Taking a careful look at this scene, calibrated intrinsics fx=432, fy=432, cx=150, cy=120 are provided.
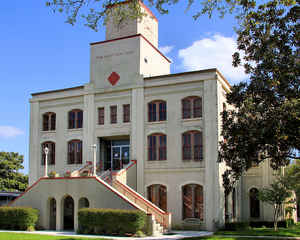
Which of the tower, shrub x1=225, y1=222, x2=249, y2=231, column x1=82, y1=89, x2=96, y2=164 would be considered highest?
the tower

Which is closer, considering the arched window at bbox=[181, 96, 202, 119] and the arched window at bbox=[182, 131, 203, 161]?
the arched window at bbox=[182, 131, 203, 161]

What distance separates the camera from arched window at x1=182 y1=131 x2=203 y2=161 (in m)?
30.8

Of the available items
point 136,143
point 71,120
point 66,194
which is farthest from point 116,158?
point 66,194

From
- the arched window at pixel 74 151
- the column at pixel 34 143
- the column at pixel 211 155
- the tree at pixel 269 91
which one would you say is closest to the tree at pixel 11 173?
the column at pixel 34 143

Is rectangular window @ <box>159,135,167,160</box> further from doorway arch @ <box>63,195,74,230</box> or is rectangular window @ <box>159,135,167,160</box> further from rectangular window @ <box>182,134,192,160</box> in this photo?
doorway arch @ <box>63,195,74,230</box>

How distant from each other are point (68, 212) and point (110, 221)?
21.9 feet

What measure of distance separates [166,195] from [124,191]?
3.77m

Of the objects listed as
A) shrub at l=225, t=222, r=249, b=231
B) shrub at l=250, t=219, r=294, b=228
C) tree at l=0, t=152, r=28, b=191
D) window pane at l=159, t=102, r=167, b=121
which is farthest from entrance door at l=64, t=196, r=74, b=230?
tree at l=0, t=152, r=28, b=191

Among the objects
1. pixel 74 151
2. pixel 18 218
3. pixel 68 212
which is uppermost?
pixel 74 151

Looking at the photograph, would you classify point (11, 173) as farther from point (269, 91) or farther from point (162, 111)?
point (269, 91)

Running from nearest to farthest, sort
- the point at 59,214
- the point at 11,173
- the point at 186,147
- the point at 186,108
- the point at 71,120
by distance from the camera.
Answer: the point at 59,214 < the point at 186,147 < the point at 186,108 < the point at 71,120 < the point at 11,173

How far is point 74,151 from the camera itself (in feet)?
116

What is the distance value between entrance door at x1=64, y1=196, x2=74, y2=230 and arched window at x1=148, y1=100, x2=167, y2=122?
8384 millimetres

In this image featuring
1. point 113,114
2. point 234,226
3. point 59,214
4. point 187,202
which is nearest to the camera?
point 234,226
